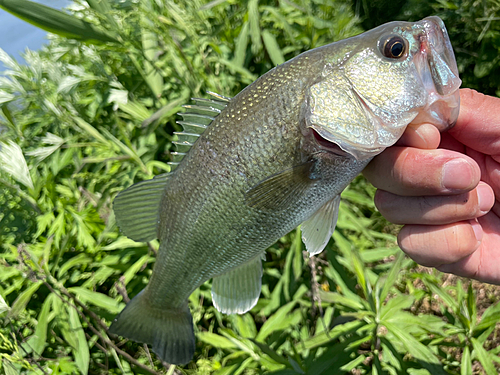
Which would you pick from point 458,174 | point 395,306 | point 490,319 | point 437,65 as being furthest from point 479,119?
point 490,319

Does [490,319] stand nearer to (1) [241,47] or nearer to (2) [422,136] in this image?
(2) [422,136]

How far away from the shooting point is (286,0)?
7.28ft

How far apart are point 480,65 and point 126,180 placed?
2576 millimetres

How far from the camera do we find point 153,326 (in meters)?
1.30

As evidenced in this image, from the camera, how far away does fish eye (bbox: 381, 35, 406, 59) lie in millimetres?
858

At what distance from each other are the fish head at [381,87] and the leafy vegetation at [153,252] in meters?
0.77

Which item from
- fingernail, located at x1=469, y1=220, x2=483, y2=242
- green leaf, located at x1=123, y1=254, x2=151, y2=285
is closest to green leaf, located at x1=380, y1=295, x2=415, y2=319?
fingernail, located at x1=469, y1=220, x2=483, y2=242

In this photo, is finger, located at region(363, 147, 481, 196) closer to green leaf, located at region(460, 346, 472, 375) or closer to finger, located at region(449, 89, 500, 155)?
finger, located at region(449, 89, 500, 155)

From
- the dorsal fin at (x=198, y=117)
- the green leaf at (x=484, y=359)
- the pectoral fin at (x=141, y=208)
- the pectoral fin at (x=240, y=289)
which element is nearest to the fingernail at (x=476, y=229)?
the green leaf at (x=484, y=359)

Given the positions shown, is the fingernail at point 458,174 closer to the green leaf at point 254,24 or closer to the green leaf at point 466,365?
the green leaf at point 466,365

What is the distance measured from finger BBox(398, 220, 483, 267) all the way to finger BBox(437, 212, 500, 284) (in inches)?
4.9

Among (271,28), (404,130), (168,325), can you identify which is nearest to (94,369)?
(168,325)

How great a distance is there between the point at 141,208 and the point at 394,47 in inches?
34.7

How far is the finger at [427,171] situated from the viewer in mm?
954
